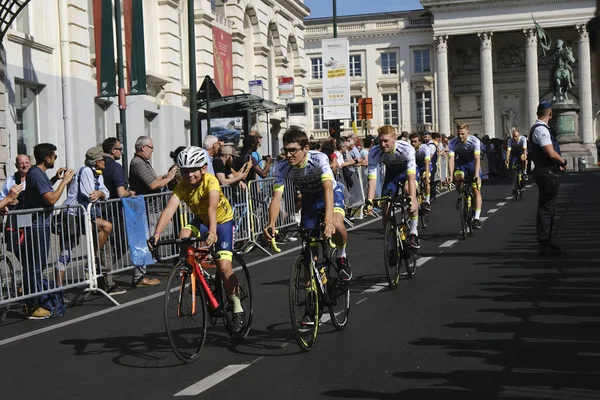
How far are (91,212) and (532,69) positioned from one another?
7880 cm

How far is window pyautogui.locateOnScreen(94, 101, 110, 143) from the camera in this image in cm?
2688

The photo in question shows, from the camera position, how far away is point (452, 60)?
93.2 m

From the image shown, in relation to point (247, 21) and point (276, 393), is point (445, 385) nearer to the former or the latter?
point (276, 393)

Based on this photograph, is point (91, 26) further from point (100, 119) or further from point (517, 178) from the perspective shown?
point (517, 178)

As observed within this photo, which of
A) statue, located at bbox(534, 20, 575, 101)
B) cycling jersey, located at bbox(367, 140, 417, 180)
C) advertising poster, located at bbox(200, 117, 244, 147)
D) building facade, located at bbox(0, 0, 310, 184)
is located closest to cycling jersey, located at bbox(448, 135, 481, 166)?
cycling jersey, located at bbox(367, 140, 417, 180)

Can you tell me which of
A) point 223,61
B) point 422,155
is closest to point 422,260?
point 422,155

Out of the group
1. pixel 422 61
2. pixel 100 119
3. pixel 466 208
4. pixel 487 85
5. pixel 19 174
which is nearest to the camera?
pixel 19 174

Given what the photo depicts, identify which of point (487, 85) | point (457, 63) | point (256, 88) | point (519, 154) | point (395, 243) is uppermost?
point (457, 63)

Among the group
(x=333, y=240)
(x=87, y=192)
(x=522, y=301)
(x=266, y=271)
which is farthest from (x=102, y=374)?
(x=266, y=271)

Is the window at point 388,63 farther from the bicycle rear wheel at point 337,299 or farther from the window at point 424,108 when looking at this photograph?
the bicycle rear wheel at point 337,299

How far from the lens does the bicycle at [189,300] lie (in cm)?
782

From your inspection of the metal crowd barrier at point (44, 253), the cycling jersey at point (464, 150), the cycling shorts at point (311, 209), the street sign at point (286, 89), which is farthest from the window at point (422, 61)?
the cycling shorts at point (311, 209)

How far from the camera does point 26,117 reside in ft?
76.4

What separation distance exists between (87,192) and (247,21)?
1217 inches
